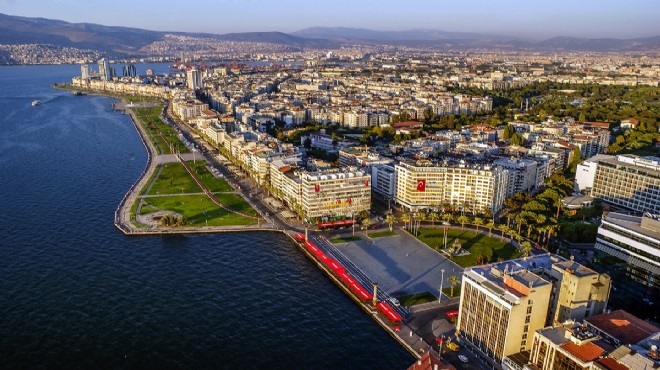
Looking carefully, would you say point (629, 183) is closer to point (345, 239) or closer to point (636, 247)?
point (636, 247)

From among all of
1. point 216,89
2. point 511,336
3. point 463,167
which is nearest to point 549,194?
point 463,167

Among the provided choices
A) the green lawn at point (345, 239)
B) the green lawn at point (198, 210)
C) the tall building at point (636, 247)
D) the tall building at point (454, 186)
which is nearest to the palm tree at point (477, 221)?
the tall building at point (454, 186)

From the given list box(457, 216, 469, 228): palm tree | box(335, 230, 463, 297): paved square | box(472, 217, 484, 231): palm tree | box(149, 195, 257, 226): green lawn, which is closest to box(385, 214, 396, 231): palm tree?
box(335, 230, 463, 297): paved square

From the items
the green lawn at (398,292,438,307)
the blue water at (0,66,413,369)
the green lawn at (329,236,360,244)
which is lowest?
the blue water at (0,66,413,369)

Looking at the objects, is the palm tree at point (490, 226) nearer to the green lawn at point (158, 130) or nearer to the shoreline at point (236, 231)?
the shoreline at point (236, 231)

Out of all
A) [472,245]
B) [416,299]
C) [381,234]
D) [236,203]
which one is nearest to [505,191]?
[472,245]

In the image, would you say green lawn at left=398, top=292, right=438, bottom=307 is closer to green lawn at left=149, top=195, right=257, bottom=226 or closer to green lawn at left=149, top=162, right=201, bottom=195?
green lawn at left=149, top=195, right=257, bottom=226

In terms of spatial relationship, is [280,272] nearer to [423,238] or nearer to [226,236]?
[226,236]
